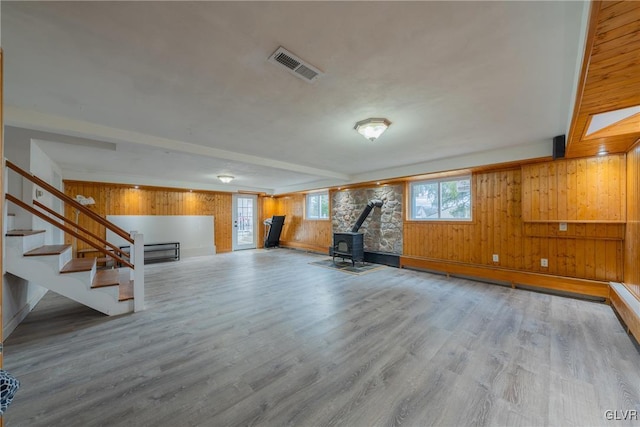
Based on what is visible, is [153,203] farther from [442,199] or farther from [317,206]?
[442,199]

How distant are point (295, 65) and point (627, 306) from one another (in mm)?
4440

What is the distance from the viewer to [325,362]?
2230 mm

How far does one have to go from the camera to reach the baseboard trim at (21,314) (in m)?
2.72

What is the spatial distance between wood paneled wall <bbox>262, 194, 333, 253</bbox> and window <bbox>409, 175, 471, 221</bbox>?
3050mm

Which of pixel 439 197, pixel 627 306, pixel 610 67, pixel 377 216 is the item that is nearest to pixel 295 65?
pixel 610 67

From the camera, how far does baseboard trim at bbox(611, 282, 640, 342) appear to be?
8.41 ft

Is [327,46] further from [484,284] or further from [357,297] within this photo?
[484,284]

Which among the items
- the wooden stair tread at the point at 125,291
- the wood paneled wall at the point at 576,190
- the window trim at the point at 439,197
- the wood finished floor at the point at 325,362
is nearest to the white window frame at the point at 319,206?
the window trim at the point at 439,197

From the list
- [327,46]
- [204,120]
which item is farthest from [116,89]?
[327,46]

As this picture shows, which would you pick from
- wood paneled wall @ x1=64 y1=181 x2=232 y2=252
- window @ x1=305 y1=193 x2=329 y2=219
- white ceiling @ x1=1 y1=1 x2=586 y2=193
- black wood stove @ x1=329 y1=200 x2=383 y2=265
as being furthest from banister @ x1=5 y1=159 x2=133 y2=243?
window @ x1=305 y1=193 x2=329 y2=219

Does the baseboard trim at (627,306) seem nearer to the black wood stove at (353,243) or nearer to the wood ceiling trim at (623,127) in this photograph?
the wood ceiling trim at (623,127)

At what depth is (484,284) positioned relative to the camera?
15.5 feet

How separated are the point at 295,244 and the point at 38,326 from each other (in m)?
7.11

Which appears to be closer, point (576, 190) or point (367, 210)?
point (576, 190)
